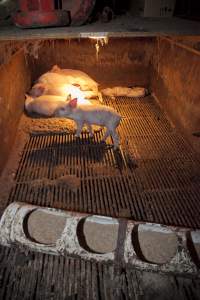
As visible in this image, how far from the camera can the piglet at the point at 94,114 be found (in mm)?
3893

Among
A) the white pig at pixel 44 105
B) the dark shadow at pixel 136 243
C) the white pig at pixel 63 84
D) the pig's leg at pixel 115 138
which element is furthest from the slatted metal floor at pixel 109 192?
the white pig at pixel 63 84

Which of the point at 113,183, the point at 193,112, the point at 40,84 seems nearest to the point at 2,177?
the point at 113,183

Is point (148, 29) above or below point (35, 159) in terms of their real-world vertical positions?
above

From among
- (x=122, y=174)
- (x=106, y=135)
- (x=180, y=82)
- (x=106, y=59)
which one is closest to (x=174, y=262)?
(x=122, y=174)

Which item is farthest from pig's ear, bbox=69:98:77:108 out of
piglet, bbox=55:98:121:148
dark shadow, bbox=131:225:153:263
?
dark shadow, bbox=131:225:153:263

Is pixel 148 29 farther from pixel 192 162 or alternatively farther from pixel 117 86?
pixel 117 86

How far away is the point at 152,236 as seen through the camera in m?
2.31

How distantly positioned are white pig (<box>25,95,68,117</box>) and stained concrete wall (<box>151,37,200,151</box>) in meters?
2.39

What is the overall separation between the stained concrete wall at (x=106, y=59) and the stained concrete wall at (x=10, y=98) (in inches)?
37.6

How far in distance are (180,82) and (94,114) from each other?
1.97 meters

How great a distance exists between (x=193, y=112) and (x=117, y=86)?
308 cm

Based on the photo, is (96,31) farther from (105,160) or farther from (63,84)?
(63,84)

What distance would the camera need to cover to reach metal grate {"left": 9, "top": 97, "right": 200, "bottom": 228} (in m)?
3.08

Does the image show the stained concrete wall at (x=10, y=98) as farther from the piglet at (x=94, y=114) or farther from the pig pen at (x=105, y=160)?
the piglet at (x=94, y=114)
